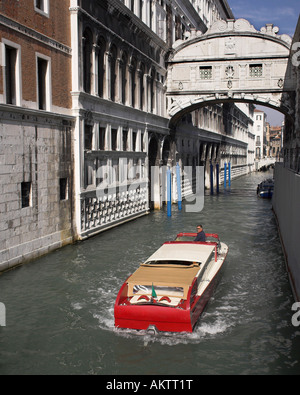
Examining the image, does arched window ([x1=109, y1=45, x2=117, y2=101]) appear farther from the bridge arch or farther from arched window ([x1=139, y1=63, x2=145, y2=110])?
the bridge arch

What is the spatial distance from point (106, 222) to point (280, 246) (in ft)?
24.7

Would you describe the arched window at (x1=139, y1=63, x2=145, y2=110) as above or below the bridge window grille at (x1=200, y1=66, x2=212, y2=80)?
below

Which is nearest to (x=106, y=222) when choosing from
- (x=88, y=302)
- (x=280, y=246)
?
(x=280, y=246)

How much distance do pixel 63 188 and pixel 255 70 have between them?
15.4m

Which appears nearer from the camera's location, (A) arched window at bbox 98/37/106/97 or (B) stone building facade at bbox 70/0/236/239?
(B) stone building facade at bbox 70/0/236/239

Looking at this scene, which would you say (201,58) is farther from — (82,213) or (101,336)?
(101,336)

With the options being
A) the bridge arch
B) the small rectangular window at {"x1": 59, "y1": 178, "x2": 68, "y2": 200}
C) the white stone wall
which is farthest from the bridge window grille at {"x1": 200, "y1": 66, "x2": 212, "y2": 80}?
the small rectangular window at {"x1": 59, "y1": 178, "x2": 68, "y2": 200}

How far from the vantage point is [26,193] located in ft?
45.3

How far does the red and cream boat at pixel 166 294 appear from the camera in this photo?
8.44 meters

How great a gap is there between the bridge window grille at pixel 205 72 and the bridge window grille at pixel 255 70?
2508 millimetres

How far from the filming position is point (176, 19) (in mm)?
29812

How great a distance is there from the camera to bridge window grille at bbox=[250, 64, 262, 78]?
25.9 m

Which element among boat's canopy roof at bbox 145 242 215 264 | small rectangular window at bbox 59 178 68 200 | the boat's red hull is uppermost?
small rectangular window at bbox 59 178 68 200
